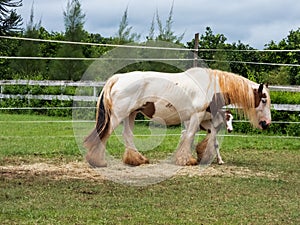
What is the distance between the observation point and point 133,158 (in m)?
7.82

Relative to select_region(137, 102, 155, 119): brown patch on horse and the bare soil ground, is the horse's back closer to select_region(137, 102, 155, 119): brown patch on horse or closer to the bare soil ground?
select_region(137, 102, 155, 119): brown patch on horse

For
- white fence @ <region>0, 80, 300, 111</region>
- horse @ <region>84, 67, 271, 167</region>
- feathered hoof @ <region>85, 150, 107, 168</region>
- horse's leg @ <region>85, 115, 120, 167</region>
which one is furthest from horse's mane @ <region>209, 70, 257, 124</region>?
white fence @ <region>0, 80, 300, 111</region>

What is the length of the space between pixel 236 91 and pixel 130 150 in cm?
172

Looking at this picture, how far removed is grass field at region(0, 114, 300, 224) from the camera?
479 cm

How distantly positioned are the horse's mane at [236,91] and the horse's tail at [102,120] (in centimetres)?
150

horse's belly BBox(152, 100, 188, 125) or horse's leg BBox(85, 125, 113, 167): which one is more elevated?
horse's belly BBox(152, 100, 188, 125)

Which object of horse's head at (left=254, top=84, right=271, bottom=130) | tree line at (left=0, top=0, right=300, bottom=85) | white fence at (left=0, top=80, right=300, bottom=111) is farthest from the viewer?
tree line at (left=0, top=0, right=300, bottom=85)

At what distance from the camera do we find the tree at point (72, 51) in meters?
17.8

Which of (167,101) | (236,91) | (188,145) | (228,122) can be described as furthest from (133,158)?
(236,91)

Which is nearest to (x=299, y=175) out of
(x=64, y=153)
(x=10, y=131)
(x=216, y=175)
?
(x=216, y=175)

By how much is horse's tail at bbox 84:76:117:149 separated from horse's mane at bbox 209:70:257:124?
150cm

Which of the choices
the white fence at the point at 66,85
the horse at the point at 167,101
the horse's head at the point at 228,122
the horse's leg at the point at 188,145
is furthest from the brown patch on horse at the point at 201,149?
the white fence at the point at 66,85

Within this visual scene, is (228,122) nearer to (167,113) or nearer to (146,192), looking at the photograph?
(167,113)

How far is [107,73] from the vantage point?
1304 cm
